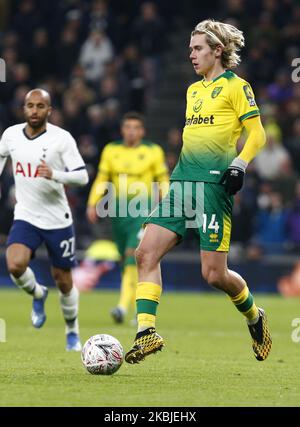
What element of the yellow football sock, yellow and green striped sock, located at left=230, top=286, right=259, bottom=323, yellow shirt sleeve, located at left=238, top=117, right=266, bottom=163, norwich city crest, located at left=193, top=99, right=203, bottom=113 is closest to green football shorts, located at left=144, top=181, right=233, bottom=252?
yellow shirt sleeve, located at left=238, top=117, right=266, bottom=163

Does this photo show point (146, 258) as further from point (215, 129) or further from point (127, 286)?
point (127, 286)

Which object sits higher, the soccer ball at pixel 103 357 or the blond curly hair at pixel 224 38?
the blond curly hair at pixel 224 38

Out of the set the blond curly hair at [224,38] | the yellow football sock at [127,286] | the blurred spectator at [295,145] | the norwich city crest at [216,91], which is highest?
the blurred spectator at [295,145]

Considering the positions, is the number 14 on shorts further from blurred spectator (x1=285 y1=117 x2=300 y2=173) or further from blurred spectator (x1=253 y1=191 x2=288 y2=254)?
blurred spectator (x1=285 y1=117 x2=300 y2=173)

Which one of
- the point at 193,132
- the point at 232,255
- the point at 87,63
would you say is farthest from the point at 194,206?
the point at 87,63

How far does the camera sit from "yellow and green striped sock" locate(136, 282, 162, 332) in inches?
364

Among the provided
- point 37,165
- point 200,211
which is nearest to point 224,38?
point 200,211

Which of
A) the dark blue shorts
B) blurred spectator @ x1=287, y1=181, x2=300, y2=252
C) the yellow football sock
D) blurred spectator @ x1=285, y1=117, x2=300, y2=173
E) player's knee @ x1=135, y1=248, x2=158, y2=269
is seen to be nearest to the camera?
player's knee @ x1=135, y1=248, x2=158, y2=269

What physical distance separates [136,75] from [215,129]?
15.2 metres

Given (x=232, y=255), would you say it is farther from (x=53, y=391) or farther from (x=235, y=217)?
(x=53, y=391)

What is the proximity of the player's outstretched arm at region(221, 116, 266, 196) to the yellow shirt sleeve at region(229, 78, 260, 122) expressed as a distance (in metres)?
0.05

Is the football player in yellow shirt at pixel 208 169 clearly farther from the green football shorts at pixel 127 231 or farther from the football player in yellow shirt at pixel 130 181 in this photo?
the green football shorts at pixel 127 231

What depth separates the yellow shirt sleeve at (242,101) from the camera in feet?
31.2

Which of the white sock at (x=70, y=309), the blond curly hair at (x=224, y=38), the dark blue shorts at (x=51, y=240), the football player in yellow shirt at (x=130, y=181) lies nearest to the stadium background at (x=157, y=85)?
the football player in yellow shirt at (x=130, y=181)
